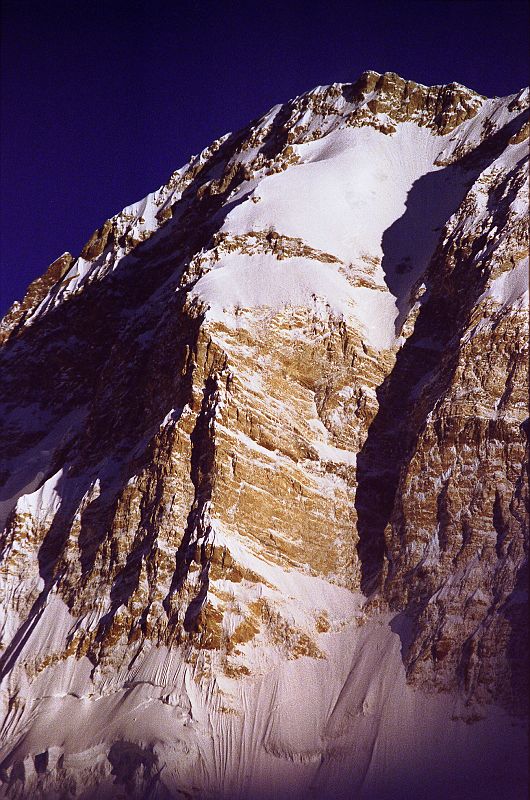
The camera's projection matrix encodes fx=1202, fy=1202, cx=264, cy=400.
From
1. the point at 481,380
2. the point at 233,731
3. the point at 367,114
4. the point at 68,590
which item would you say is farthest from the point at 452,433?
the point at 367,114

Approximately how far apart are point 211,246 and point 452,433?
28.2 metres

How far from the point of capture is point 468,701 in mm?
57031

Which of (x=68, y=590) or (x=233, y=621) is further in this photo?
(x=68, y=590)

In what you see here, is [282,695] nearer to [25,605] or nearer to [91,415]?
[25,605]

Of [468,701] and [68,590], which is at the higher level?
[68,590]

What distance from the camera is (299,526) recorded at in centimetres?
6862

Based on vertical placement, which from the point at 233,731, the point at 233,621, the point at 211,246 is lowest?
the point at 233,731

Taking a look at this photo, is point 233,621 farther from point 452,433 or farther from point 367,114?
point 367,114

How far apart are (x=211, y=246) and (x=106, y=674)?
110ft

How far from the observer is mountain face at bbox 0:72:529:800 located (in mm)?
58875

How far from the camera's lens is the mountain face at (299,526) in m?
58.9

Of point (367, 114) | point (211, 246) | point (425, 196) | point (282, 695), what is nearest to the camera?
point (282, 695)

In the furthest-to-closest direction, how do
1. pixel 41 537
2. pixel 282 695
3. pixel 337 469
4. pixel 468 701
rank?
pixel 41 537 < pixel 337 469 < pixel 282 695 < pixel 468 701

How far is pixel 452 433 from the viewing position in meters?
65.1
